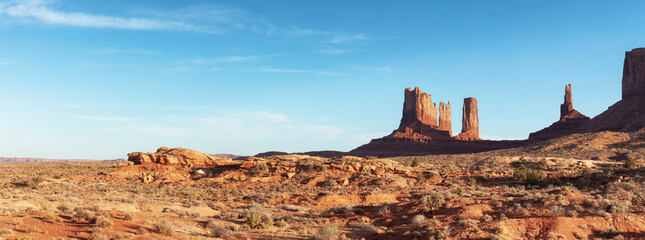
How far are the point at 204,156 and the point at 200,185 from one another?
12535 millimetres

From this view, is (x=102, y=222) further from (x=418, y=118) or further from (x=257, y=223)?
(x=418, y=118)

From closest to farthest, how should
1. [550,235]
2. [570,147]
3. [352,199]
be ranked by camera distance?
[550,235], [352,199], [570,147]

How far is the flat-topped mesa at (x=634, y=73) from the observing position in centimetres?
8912

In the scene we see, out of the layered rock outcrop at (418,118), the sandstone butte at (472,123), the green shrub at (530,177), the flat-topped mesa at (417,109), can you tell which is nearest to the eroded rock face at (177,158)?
the green shrub at (530,177)

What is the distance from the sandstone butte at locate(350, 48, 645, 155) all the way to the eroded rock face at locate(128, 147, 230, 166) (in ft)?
222

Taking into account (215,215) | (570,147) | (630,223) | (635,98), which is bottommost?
(215,215)

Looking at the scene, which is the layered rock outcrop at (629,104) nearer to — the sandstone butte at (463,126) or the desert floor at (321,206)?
the sandstone butte at (463,126)

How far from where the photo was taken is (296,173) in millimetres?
37094

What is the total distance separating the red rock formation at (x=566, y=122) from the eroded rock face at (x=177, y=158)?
293 feet

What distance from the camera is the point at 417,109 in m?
128

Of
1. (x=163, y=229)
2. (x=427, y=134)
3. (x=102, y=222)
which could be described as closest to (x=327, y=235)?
(x=163, y=229)

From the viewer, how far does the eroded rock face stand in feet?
140

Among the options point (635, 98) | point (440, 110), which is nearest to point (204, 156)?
point (635, 98)

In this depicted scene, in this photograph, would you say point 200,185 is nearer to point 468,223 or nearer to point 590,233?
point 468,223
